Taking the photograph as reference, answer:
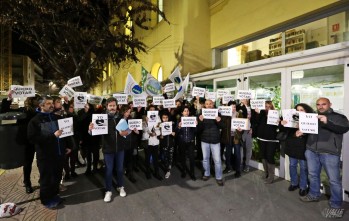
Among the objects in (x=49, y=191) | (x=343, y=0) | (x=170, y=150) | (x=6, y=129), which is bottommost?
(x=49, y=191)

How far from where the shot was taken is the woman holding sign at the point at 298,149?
5121 mm

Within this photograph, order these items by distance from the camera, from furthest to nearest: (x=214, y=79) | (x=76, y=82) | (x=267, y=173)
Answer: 1. (x=214, y=79)
2. (x=76, y=82)
3. (x=267, y=173)

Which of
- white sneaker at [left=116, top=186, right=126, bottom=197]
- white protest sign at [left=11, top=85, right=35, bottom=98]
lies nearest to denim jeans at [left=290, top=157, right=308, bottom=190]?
white sneaker at [left=116, top=186, right=126, bottom=197]

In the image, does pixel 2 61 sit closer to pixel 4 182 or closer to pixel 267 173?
pixel 4 182

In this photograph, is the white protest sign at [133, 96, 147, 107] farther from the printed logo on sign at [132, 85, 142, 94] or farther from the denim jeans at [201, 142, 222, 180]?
the denim jeans at [201, 142, 222, 180]

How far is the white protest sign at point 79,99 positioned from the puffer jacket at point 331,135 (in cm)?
540

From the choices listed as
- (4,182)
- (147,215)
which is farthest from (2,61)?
(147,215)

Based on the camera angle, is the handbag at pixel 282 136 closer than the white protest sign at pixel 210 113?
Yes

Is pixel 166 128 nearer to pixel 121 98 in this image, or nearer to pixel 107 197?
pixel 121 98

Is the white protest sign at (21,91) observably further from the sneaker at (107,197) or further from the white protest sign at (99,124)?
the sneaker at (107,197)

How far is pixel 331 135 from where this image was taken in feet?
14.8

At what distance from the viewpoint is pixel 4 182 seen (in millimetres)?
6340

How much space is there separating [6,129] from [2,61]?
5184 centimetres

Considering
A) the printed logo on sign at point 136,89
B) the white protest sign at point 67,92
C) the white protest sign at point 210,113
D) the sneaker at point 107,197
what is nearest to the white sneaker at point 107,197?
the sneaker at point 107,197
